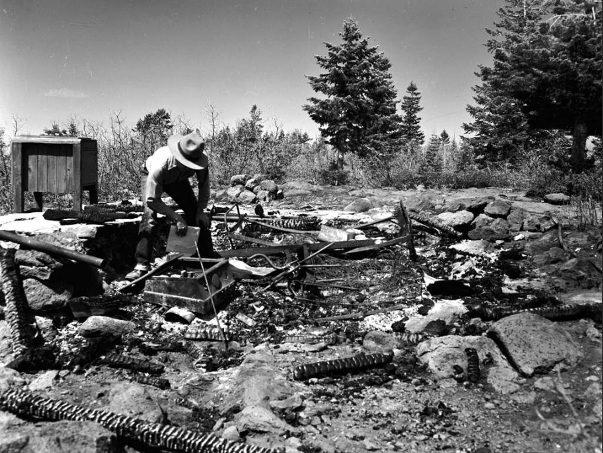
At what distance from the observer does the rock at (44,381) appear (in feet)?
12.2

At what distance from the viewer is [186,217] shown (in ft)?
20.4

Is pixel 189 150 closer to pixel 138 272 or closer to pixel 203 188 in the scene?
pixel 203 188

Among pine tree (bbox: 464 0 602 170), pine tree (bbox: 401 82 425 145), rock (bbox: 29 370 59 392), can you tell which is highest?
pine tree (bbox: 401 82 425 145)

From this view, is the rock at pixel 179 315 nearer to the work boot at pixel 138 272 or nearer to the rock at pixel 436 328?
the work boot at pixel 138 272

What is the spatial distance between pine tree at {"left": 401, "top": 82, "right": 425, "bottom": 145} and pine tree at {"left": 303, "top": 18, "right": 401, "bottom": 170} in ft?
63.9

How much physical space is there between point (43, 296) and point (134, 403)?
2110mm

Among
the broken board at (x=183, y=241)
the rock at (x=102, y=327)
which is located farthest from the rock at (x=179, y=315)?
the broken board at (x=183, y=241)

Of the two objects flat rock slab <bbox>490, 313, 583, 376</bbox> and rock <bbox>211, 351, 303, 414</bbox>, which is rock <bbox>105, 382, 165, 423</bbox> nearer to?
rock <bbox>211, 351, 303, 414</bbox>

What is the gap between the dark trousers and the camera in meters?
5.72

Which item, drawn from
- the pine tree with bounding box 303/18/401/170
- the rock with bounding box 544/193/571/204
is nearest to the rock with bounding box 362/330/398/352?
the rock with bounding box 544/193/571/204

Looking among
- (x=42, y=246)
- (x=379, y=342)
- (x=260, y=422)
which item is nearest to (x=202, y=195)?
(x=42, y=246)

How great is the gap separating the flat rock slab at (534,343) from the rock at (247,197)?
9421mm

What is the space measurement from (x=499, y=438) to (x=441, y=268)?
375 centimetres

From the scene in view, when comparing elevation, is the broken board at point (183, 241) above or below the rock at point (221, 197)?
below
